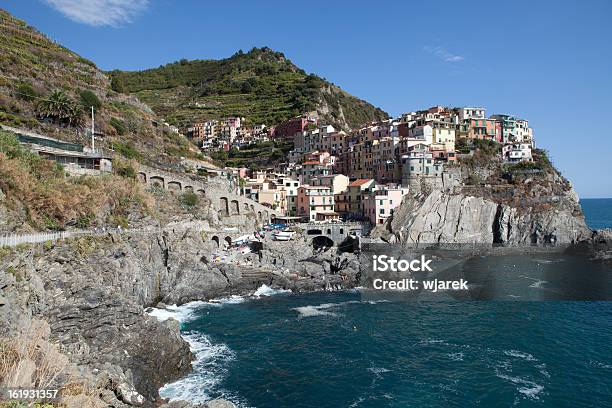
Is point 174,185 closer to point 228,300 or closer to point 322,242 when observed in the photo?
point 322,242

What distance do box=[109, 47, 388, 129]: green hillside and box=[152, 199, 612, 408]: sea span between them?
90065mm

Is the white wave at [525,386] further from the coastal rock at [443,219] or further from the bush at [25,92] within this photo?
the bush at [25,92]

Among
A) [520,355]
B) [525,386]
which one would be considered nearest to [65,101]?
[520,355]

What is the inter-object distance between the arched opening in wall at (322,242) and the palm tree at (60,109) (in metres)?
41.2

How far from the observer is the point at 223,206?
6888 centimetres

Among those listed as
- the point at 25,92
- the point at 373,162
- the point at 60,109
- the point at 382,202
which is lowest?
the point at 382,202

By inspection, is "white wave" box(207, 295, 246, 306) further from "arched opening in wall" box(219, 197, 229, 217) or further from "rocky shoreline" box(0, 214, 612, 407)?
"arched opening in wall" box(219, 197, 229, 217)

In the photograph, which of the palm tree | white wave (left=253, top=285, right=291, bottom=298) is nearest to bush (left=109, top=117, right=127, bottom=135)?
the palm tree

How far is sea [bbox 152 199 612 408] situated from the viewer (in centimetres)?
2562

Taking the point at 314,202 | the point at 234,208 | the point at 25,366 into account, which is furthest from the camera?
the point at 314,202

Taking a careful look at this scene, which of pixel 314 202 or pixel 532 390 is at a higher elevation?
pixel 314 202

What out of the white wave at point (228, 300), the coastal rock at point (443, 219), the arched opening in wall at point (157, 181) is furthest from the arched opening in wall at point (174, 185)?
the coastal rock at point (443, 219)

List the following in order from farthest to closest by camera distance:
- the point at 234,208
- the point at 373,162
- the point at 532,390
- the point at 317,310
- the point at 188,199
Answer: the point at 373,162
the point at 234,208
the point at 188,199
the point at 317,310
the point at 532,390

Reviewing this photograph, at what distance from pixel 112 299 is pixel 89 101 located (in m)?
56.1
